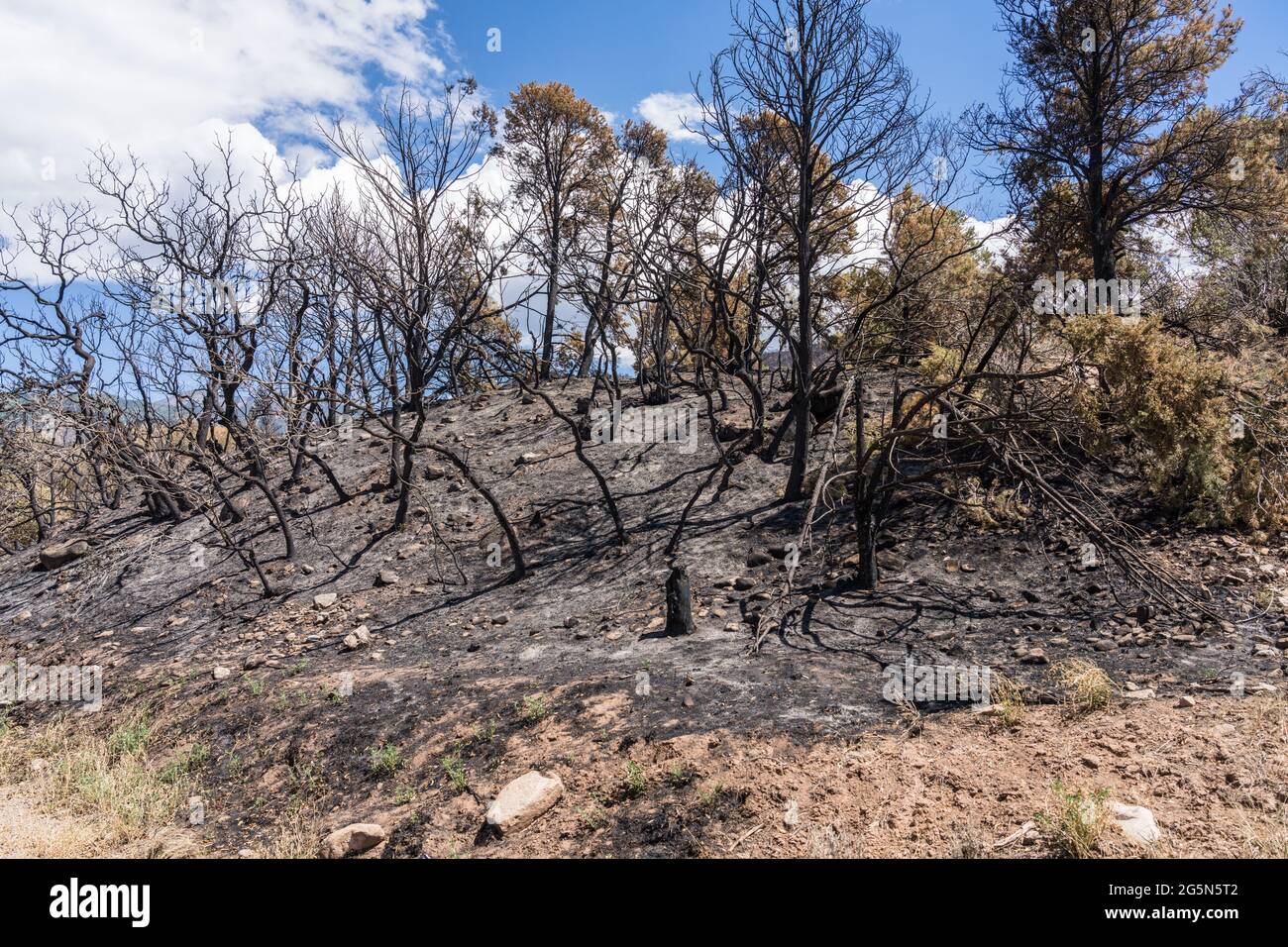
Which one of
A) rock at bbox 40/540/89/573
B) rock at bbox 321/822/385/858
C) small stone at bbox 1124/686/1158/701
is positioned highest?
rock at bbox 40/540/89/573

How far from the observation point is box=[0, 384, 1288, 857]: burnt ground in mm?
3727

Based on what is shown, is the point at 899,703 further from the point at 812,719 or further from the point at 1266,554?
the point at 1266,554

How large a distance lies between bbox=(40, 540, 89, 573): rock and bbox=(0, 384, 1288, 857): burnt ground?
Answer: 1500 millimetres

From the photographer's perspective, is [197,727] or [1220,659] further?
[197,727]

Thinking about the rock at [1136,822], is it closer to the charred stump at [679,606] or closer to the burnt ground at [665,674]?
the burnt ground at [665,674]

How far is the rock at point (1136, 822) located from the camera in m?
3.08

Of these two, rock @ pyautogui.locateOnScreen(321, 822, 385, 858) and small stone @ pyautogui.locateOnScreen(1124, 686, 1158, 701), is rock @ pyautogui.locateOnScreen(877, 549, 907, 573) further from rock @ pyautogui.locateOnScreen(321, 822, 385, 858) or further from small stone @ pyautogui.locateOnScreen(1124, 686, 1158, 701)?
rock @ pyautogui.locateOnScreen(321, 822, 385, 858)

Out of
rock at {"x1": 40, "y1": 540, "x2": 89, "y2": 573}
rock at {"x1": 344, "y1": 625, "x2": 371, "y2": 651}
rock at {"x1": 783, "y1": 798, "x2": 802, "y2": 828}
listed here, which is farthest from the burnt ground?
rock at {"x1": 40, "y1": 540, "x2": 89, "y2": 573}

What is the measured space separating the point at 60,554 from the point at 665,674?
12.5 meters

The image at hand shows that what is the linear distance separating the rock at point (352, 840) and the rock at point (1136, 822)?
3886mm

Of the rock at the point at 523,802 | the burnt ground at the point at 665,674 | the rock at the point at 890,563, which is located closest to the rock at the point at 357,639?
the burnt ground at the point at 665,674

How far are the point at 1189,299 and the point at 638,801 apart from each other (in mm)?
14170
